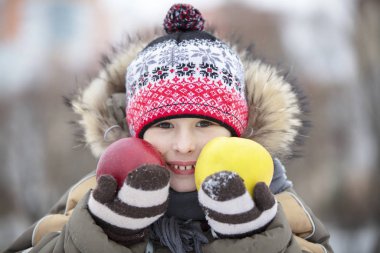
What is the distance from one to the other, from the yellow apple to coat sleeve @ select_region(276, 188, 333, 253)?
495mm

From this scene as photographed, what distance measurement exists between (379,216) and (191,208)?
4.88 metres

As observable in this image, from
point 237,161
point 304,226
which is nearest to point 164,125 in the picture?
point 237,161

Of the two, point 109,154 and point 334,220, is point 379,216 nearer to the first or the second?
point 334,220

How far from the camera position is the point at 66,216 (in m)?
2.22

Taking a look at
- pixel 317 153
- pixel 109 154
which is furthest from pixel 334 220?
pixel 109 154

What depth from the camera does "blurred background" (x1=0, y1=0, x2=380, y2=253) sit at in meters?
9.58

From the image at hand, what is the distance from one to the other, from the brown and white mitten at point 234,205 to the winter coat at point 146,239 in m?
0.05

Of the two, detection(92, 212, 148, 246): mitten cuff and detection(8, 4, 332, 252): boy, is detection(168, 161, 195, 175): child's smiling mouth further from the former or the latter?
detection(92, 212, 148, 246): mitten cuff

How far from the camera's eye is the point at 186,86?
1891 millimetres

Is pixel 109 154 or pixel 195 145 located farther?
pixel 195 145

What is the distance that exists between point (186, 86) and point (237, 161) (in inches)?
17.8

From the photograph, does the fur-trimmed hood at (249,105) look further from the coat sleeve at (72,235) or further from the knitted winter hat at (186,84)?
the coat sleeve at (72,235)

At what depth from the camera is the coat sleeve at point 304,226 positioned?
2.07 meters

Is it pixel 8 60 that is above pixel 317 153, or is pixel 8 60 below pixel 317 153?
above
